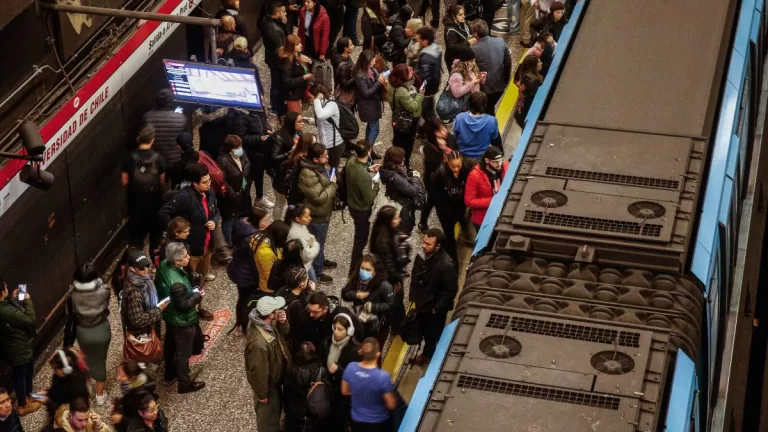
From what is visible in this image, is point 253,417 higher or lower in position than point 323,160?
lower

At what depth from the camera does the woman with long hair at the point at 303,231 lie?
12.2 meters

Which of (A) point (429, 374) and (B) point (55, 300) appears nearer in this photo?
(A) point (429, 374)

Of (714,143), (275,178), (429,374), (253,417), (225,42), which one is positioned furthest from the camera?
(225,42)

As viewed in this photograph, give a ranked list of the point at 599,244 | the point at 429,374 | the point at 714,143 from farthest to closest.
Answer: the point at 714,143, the point at 599,244, the point at 429,374

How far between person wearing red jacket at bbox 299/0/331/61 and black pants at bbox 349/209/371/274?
202 inches

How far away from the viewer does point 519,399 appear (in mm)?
7895

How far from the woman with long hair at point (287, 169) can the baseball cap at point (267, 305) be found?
2530 millimetres

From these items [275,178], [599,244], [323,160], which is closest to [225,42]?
[275,178]

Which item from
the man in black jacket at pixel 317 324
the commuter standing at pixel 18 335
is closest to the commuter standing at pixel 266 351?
the man in black jacket at pixel 317 324

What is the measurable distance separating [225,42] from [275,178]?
3.04 metres

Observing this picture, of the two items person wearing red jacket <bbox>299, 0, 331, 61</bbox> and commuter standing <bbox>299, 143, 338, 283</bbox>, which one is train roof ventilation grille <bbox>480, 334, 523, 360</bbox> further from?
person wearing red jacket <bbox>299, 0, 331, 61</bbox>

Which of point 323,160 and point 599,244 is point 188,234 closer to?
point 323,160

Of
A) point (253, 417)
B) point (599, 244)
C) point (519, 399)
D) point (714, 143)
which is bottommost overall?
point (253, 417)

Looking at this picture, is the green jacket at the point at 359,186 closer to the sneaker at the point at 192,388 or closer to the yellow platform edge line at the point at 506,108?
the sneaker at the point at 192,388
